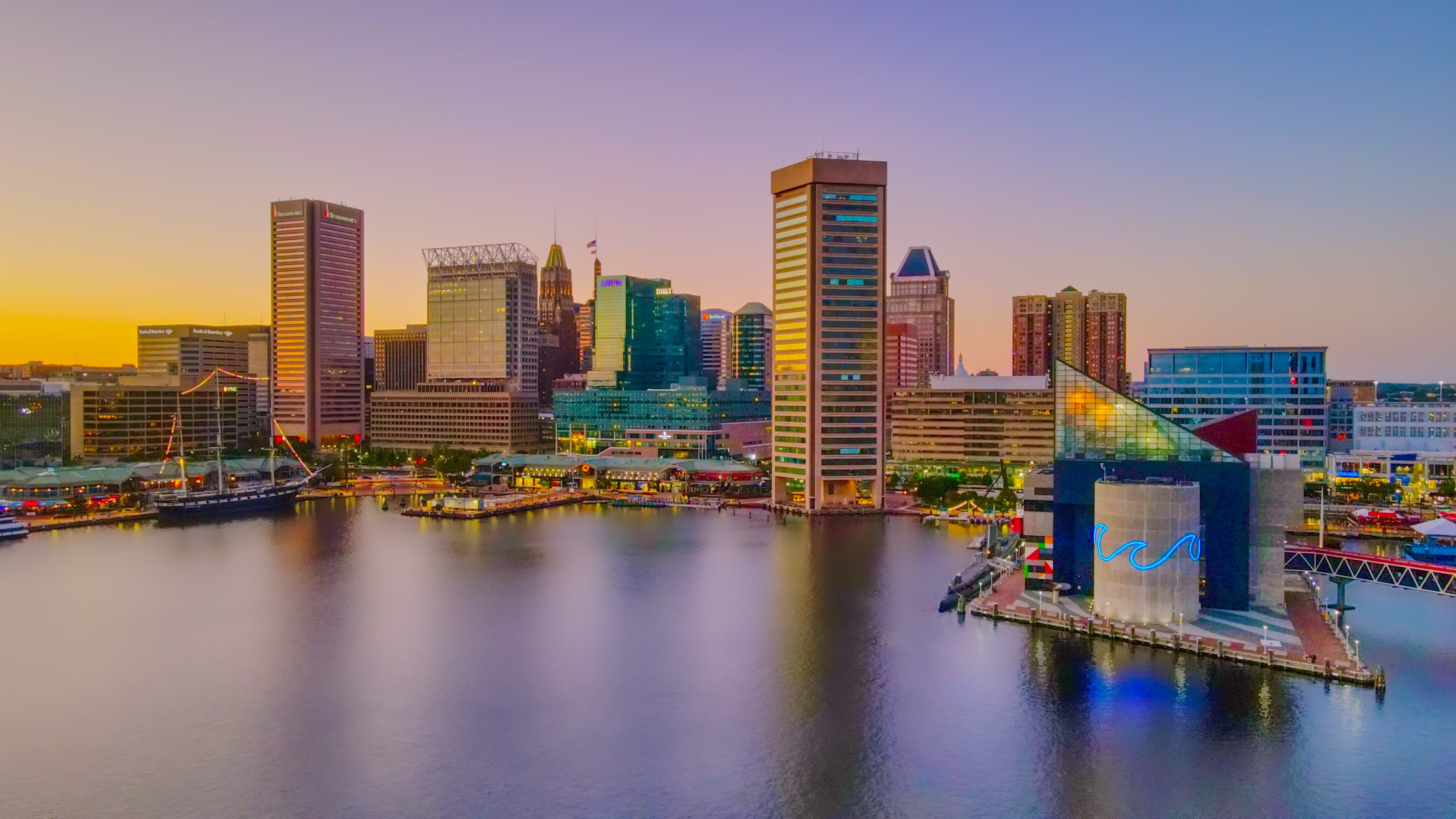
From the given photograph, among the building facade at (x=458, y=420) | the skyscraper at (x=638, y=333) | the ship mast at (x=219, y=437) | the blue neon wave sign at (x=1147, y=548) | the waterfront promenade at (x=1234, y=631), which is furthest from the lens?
the skyscraper at (x=638, y=333)

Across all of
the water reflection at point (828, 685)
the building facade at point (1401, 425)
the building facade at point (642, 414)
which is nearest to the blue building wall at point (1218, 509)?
the water reflection at point (828, 685)

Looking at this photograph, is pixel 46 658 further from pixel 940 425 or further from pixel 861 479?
pixel 940 425

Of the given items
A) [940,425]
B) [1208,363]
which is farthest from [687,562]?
[1208,363]

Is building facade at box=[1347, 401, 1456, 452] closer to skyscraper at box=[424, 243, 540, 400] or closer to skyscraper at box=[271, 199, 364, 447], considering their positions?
skyscraper at box=[424, 243, 540, 400]

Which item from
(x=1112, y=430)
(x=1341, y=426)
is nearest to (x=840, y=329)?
(x=1112, y=430)

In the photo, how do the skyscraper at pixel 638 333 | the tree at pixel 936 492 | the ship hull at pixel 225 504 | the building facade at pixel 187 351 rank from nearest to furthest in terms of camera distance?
the ship hull at pixel 225 504 → the tree at pixel 936 492 → the skyscraper at pixel 638 333 → the building facade at pixel 187 351

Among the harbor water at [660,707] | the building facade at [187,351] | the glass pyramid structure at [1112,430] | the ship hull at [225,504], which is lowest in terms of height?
the harbor water at [660,707]

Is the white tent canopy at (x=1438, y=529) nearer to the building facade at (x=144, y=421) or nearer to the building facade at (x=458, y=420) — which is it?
the building facade at (x=458, y=420)

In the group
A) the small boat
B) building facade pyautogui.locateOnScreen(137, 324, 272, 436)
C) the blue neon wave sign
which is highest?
building facade pyautogui.locateOnScreen(137, 324, 272, 436)

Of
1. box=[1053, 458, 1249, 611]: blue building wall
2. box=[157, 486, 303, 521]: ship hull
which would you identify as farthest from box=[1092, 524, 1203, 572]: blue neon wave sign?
box=[157, 486, 303, 521]: ship hull
